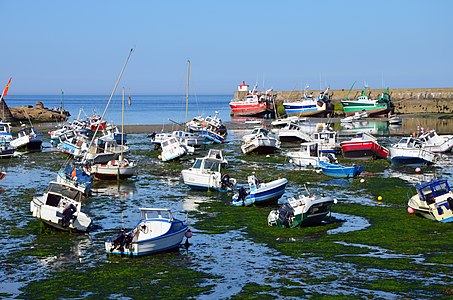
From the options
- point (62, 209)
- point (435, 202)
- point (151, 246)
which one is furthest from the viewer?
point (435, 202)

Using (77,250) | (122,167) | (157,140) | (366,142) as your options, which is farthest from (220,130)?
(77,250)

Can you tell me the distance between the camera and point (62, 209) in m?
29.4

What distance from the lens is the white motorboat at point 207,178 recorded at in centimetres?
3969

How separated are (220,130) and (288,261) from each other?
57.1m

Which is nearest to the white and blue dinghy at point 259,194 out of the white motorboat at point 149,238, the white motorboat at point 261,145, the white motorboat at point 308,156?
the white motorboat at point 149,238

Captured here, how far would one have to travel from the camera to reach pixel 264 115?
126688mm

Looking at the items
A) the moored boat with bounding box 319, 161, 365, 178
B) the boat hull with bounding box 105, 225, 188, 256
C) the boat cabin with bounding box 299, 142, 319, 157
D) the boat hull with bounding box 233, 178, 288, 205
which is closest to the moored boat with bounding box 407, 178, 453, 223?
the boat hull with bounding box 233, 178, 288, 205

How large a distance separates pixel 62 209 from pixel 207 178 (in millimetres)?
11902

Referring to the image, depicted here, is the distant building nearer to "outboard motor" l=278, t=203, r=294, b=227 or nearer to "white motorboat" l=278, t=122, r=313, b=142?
"white motorboat" l=278, t=122, r=313, b=142

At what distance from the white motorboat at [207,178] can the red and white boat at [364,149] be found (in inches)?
727

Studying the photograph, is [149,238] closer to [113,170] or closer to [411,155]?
[113,170]

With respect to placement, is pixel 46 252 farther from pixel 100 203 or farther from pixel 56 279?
pixel 100 203

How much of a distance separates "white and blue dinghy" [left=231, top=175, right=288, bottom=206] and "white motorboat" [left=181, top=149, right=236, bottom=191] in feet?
14.8

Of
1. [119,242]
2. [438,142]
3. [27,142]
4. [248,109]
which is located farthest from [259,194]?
[248,109]
